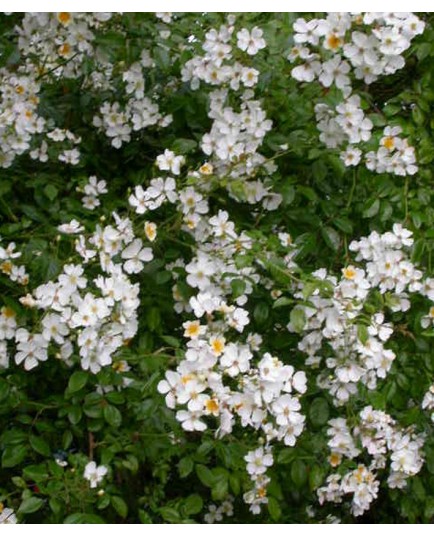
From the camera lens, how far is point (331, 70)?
194cm

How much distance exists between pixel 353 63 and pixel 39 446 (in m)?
1.12

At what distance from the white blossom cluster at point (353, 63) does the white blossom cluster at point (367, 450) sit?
0.63 m

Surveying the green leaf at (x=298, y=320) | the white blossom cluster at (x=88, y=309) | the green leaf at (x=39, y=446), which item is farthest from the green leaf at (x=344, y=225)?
the green leaf at (x=39, y=446)

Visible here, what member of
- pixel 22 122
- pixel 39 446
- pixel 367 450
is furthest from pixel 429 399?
pixel 22 122

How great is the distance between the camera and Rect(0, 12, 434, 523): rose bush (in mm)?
1760

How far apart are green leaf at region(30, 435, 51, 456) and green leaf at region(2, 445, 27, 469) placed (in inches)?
1.0

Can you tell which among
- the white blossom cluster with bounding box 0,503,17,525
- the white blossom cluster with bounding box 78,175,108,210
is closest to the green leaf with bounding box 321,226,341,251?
the white blossom cluster with bounding box 78,175,108,210

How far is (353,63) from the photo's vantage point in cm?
188

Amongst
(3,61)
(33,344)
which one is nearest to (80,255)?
(33,344)

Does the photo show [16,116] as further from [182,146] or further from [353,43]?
[353,43]

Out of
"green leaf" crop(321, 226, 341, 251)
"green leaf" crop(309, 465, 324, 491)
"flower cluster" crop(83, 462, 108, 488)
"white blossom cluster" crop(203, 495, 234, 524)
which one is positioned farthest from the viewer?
"white blossom cluster" crop(203, 495, 234, 524)

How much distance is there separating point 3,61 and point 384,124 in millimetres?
979

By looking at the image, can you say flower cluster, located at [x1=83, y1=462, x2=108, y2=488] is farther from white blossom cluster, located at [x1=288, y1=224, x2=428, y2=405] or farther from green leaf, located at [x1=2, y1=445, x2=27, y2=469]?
white blossom cluster, located at [x1=288, y1=224, x2=428, y2=405]
